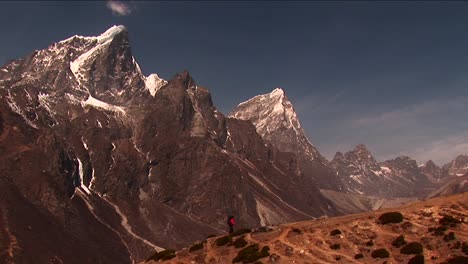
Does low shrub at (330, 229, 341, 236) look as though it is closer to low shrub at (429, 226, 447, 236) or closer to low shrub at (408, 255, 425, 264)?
low shrub at (429, 226, 447, 236)

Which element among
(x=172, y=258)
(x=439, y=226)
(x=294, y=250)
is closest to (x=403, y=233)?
(x=439, y=226)

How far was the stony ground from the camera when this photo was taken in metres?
63.8

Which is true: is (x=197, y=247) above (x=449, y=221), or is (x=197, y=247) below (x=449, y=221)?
above

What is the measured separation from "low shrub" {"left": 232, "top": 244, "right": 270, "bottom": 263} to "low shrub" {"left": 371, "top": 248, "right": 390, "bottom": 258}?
1301 centimetres

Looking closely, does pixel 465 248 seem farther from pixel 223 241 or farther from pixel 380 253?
pixel 223 241

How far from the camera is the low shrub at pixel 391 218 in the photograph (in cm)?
7219

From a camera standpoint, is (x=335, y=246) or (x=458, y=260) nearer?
(x=458, y=260)

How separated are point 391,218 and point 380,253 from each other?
30.9 feet

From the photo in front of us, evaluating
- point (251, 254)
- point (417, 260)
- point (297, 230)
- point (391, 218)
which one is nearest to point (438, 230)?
point (391, 218)

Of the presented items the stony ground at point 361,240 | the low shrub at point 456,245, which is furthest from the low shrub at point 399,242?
the low shrub at point 456,245

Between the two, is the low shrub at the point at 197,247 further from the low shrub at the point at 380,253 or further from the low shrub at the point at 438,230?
the low shrub at the point at 438,230

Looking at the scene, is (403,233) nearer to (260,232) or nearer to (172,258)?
(260,232)

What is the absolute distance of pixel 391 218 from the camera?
72500mm

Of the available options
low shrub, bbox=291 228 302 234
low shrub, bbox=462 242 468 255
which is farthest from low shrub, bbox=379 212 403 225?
low shrub, bbox=291 228 302 234
